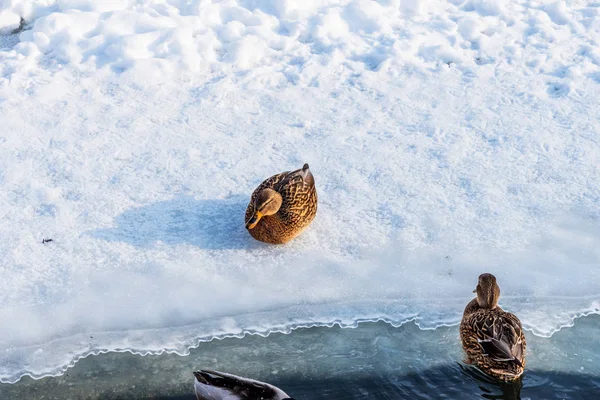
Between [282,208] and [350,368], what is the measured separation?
1.24m

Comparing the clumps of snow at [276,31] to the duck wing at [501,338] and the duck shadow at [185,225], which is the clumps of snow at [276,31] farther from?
the duck wing at [501,338]

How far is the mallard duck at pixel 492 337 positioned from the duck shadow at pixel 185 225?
1608 mm

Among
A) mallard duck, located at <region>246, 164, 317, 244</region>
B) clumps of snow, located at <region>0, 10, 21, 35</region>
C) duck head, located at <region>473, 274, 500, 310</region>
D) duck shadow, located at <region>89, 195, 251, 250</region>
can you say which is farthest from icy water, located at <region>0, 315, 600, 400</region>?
clumps of snow, located at <region>0, 10, 21, 35</region>

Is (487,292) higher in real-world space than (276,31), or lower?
lower

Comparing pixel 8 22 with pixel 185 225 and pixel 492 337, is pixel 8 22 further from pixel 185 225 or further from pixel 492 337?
pixel 492 337

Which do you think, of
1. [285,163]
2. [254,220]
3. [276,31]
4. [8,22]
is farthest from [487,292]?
[8,22]

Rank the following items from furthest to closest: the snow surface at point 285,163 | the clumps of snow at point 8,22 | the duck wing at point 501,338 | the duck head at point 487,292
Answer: the clumps of snow at point 8,22 → the snow surface at point 285,163 → the duck head at point 487,292 → the duck wing at point 501,338

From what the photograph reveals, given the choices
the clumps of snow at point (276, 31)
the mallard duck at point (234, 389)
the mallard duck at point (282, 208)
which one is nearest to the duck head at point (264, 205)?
the mallard duck at point (282, 208)

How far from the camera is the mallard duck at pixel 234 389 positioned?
3777 millimetres

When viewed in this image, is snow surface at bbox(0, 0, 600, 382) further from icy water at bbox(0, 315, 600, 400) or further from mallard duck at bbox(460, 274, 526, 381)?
mallard duck at bbox(460, 274, 526, 381)

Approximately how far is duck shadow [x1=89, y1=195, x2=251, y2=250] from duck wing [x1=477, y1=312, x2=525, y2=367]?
1.73 m

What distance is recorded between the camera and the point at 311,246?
5.19m

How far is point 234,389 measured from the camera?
380 cm

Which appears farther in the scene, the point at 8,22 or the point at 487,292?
the point at 8,22
